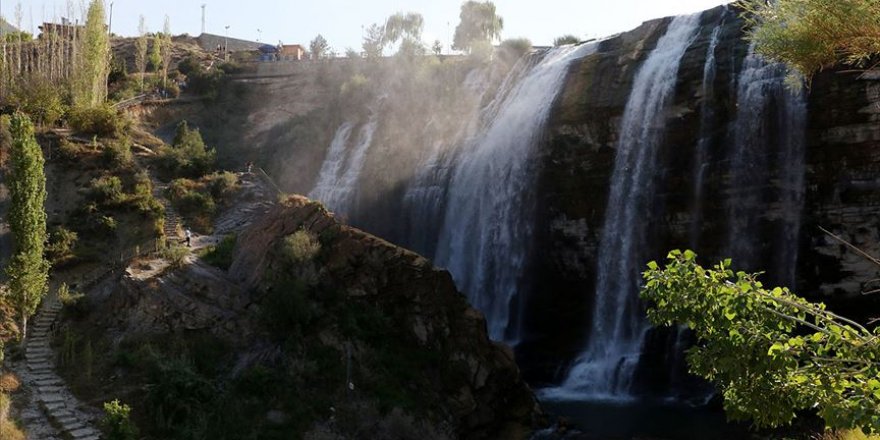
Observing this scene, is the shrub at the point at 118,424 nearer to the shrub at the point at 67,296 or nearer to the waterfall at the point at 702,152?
the shrub at the point at 67,296

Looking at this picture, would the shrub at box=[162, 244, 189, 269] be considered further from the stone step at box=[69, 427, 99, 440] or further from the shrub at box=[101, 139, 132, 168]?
the shrub at box=[101, 139, 132, 168]

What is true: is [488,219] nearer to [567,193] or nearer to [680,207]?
[567,193]

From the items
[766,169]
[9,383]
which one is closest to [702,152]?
[766,169]

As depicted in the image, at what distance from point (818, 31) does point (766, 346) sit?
5.44 meters

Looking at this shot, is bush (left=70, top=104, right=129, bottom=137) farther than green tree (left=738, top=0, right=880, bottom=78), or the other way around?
bush (left=70, top=104, right=129, bottom=137)

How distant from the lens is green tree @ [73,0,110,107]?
4697 centimetres

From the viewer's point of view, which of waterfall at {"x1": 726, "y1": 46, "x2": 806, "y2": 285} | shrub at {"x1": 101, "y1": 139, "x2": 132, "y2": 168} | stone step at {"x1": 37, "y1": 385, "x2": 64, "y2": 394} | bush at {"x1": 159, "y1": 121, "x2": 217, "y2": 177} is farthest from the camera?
bush at {"x1": 159, "y1": 121, "x2": 217, "y2": 177}

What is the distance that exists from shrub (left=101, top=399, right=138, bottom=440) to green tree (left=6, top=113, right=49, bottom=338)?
706 centimetres

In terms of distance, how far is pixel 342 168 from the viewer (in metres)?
46.0

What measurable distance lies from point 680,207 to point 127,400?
23476 mm

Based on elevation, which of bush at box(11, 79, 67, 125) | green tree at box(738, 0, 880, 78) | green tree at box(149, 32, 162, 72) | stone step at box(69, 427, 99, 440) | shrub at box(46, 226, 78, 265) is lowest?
stone step at box(69, 427, 99, 440)

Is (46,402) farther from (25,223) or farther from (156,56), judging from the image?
(156,56)

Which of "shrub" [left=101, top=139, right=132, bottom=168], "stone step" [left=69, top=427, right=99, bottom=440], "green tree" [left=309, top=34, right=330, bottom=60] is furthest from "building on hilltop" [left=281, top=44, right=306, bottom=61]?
"stone step" [left=69, top=427, right=99, bottom=440]

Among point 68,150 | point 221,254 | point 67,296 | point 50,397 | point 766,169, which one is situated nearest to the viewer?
point 50,397
